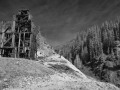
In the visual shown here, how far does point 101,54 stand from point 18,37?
3512 inches

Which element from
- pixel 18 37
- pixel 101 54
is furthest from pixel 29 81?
pixel 101 54

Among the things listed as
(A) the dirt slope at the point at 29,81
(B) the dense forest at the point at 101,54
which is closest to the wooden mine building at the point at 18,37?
(A) the dirt slope at the point at 29,81

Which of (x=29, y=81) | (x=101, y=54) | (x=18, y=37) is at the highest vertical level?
(x=18, y=37)

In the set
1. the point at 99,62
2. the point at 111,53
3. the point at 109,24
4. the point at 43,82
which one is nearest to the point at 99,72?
the point at 99,62

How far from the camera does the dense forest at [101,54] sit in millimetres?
89812

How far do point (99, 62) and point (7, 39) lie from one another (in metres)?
84.8

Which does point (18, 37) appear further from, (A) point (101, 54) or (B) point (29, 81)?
(A) point (101, 54)

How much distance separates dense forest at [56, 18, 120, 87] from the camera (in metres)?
89.8

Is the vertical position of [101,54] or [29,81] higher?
[101,54]

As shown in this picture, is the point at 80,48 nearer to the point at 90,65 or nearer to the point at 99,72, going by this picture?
the point at 90,65

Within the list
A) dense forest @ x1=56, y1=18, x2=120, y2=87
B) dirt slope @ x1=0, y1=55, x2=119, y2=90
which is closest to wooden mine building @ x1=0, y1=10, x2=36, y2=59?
dirt slope @ x1=0, y1=55, x2=119, y2=90

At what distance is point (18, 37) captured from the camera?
30859mm

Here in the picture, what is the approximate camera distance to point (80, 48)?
5197 inches

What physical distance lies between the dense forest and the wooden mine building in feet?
164
